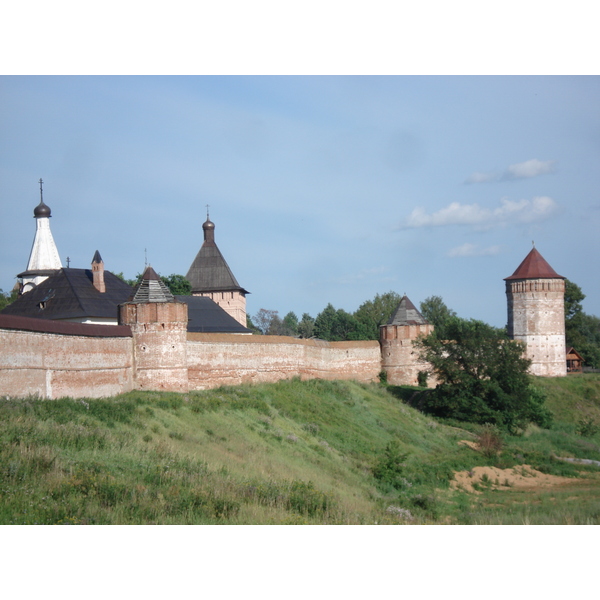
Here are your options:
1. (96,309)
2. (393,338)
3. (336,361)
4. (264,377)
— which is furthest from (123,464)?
(393,338)

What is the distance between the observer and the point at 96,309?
2941 centimetres

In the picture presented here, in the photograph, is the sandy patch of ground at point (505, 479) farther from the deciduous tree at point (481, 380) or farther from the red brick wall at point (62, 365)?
the red brick wall at point (62, 365)

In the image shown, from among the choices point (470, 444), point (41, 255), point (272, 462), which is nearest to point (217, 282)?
point (41, 255)

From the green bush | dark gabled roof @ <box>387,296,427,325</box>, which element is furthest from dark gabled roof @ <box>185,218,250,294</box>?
the green bush

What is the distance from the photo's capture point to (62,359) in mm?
18250

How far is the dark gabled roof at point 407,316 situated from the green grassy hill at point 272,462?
3811mm

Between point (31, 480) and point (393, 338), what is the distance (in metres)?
26.4

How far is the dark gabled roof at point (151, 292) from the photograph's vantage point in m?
22.3

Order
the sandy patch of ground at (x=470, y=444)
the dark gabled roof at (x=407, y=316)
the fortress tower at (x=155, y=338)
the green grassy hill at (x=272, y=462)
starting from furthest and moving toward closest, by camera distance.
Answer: the dark gabled roof at (x=407, y=316), the sandy patch of ground at (x=470, y=444), the fortress tower at (x=155, y=338), the green grassy hill at (x=272, y=462)

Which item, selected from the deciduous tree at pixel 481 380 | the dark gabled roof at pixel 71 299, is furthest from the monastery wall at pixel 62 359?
the deciduous tree at pixel 481 380

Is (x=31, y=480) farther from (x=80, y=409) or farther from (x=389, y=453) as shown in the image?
(x=389, y=453)

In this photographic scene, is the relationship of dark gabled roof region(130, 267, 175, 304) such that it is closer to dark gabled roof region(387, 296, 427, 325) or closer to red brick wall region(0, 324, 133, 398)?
red brick wall region(0, 324, 133, 398)

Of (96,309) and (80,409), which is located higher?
(96,309)

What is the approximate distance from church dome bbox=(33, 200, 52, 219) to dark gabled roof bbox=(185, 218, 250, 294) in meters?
13.0
